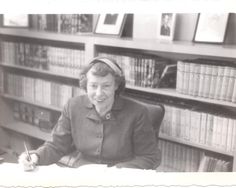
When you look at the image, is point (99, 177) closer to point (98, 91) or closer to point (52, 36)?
point (98, 91)

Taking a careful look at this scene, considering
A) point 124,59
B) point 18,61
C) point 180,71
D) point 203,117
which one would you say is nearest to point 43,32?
point 18,61

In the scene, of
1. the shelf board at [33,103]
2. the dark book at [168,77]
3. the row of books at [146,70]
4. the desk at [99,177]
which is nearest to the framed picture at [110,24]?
the row of books at [146,70]

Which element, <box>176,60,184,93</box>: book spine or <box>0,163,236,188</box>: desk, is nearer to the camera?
<box>0,163,236,188</box>: desk

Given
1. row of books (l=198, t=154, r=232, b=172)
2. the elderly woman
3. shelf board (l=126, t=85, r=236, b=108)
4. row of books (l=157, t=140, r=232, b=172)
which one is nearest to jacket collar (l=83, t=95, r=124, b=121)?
the elderly woman

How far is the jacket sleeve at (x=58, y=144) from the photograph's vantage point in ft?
3.22

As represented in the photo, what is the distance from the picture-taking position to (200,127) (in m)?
1.09

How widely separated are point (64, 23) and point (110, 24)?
6.3 inches

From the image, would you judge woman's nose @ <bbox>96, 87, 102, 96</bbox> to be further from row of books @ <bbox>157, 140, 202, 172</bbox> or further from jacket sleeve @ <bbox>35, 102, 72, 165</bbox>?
row of books @ <bbox>157, 140, 202, 172</bbox>

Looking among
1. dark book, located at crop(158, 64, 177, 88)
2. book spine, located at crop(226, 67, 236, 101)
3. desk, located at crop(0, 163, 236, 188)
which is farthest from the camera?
dark book, located at crop(158, 64, 177, 88)

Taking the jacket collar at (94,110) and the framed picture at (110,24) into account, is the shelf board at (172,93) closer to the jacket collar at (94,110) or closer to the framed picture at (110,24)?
the jacket collar at (94,110)

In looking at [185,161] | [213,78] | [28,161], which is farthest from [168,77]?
[28,161]

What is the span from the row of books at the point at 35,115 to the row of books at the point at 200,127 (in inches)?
14.5

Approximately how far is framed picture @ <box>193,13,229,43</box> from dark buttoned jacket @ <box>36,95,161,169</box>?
1.09 feet

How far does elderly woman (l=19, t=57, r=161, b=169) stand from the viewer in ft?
3.21
